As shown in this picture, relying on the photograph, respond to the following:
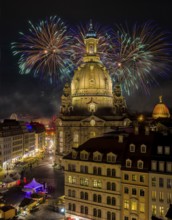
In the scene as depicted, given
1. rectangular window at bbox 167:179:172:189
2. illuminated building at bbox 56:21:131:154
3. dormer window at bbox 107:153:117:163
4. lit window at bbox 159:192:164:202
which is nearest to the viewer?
rectangular window at bbox 167:179:172:189

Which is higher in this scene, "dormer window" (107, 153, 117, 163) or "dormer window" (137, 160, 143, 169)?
"dormer window" (107, 153, 117, 163)

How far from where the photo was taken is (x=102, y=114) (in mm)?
118312

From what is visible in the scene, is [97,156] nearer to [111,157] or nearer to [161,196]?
[111,157]

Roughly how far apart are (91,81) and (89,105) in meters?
9.86

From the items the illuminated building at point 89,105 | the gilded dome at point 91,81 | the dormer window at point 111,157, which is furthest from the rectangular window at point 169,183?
the gilded dome at point 91,81

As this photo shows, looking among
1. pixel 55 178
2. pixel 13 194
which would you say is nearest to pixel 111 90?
pixel 55 178

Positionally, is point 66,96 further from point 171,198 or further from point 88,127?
point 171,198

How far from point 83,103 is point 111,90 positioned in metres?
13.8

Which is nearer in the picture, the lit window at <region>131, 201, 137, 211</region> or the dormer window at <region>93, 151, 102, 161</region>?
the lit window at <region>131, 201, 137, 211</region>

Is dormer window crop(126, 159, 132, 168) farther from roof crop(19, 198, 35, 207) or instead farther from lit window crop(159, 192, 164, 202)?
roof crop(19, 198, 35, 207)

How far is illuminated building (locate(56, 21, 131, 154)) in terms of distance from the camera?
113000mm

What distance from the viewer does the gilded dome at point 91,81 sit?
121125 mm

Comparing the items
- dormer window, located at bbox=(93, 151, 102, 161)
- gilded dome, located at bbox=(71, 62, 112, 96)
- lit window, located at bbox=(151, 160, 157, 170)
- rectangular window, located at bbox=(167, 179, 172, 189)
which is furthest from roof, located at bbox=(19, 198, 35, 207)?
gilded dome, located at bbox=(71, 62, 112, 96)

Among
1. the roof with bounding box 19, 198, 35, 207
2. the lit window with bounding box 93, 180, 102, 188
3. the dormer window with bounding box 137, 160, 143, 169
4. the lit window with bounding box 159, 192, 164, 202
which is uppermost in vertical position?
the dormer window with bounding box 137, 160, 143, 169
